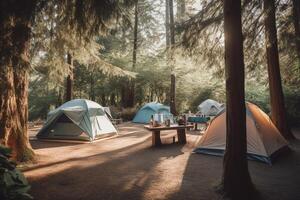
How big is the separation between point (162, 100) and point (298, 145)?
693 inches

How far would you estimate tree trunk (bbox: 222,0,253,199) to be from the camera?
4055mm

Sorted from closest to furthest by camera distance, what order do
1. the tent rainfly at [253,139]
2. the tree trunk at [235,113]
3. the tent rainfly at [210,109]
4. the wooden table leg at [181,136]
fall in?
1. the tree trunk at [235,113]
2. the tent rainfly at [253,139]
3. the wooden table leg at [181,136]
4. the tent rainfly at [210,109]

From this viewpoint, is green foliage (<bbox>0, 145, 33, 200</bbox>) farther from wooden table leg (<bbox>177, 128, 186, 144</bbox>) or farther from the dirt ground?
wooden table leg (<bbox>177, 128, 186, 144</bbox>)

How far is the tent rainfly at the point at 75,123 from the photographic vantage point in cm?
985

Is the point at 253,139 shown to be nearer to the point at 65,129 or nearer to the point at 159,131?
the point at 159,131

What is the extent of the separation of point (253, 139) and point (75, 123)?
6.41 m

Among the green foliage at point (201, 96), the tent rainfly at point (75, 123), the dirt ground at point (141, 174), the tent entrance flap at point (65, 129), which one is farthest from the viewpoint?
the green foliage at point (201, 96)

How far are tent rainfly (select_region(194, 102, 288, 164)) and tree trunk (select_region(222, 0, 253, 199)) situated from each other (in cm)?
241

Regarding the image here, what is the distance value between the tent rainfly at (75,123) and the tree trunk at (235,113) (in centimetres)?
661

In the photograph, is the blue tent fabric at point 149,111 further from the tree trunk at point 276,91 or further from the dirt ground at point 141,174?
the dirt ground at point 141,174

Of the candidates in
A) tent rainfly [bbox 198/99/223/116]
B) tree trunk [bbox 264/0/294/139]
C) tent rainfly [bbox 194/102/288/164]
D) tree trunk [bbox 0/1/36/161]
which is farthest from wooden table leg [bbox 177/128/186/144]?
tent rainfly [bbox 198/99/223/116]

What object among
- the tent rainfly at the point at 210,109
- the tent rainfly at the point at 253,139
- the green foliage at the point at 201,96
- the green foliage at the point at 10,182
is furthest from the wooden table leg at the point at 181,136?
the green foliage at the point at 201,96

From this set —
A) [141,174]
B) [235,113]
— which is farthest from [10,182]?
[235,113]

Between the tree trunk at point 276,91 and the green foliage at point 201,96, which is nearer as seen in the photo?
the tree trunk at point 276,91
